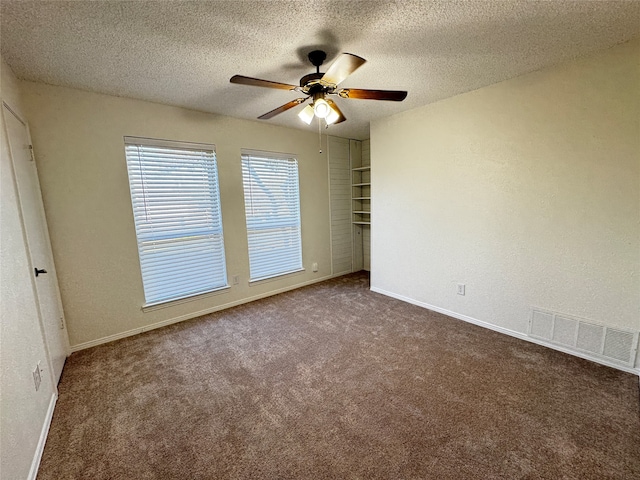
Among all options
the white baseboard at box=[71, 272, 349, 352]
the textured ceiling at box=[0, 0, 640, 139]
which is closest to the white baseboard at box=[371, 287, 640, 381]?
the white baseboard at box=[71, 272, 349, 352]

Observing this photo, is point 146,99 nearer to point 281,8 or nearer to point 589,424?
point 281,8

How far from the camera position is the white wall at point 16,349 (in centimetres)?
125

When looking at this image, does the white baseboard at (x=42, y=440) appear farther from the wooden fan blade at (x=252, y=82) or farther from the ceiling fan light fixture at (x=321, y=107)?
the ceiling fan light fixture at (x=321, y=107)

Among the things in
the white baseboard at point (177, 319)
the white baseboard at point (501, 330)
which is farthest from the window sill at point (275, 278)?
the white baseboard at point (501, 330)

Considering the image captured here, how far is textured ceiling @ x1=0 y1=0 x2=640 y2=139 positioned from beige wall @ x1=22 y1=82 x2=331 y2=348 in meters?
0.22

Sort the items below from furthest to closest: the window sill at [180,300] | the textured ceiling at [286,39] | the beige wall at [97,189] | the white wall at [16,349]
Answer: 1. the window sill at [180,300]
2. the beige wall at [97,189]
3. the textured ceiling at [286,39]
4. the white wall at [16,349]

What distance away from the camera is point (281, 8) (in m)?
1.53

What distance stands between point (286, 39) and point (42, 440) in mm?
2836

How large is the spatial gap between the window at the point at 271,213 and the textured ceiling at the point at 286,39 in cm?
122

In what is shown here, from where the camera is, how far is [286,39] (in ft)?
6.02

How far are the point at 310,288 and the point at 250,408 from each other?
243 cm

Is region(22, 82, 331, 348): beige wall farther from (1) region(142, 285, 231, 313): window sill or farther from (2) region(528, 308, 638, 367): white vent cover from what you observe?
(2) region(528, 308, 638, 367): white vent cover

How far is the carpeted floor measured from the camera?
4.67ft

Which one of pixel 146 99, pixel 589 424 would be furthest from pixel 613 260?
pixel 146 99
